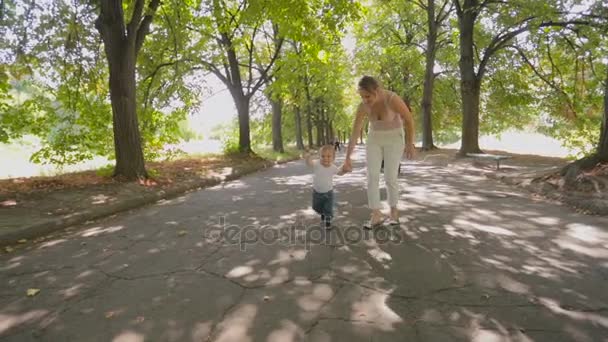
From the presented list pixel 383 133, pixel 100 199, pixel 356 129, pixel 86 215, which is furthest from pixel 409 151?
pixel 100 199

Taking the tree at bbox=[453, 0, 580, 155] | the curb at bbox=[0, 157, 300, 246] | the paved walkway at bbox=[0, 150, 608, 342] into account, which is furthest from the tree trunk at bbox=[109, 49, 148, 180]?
the tree at bbox=[453, 0, 580, 155]

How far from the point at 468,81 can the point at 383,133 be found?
13743 mm

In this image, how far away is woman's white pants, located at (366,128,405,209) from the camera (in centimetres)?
457

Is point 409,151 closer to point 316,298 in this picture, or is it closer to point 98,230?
point 316,298

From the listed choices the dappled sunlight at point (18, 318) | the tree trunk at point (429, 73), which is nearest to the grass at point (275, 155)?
the tree trunk at point (429, 73)

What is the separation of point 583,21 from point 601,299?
14845 mm

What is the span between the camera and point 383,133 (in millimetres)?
4559

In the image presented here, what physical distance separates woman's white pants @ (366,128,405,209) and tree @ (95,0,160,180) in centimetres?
640

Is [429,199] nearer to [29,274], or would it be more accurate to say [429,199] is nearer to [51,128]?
[29,274]

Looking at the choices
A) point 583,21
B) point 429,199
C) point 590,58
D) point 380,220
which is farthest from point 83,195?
point 590,58

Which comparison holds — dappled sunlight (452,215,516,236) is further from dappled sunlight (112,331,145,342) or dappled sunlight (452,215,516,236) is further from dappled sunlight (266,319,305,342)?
dappled sunlight (112,331,145,342)

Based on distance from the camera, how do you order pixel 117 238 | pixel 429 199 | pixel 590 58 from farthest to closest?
pixel 590 58, pixel 429 199, pixel 117 238

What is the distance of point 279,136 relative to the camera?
26219 millimetres

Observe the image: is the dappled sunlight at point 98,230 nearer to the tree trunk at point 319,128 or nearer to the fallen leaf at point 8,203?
the fallen leaf at point 8,203
